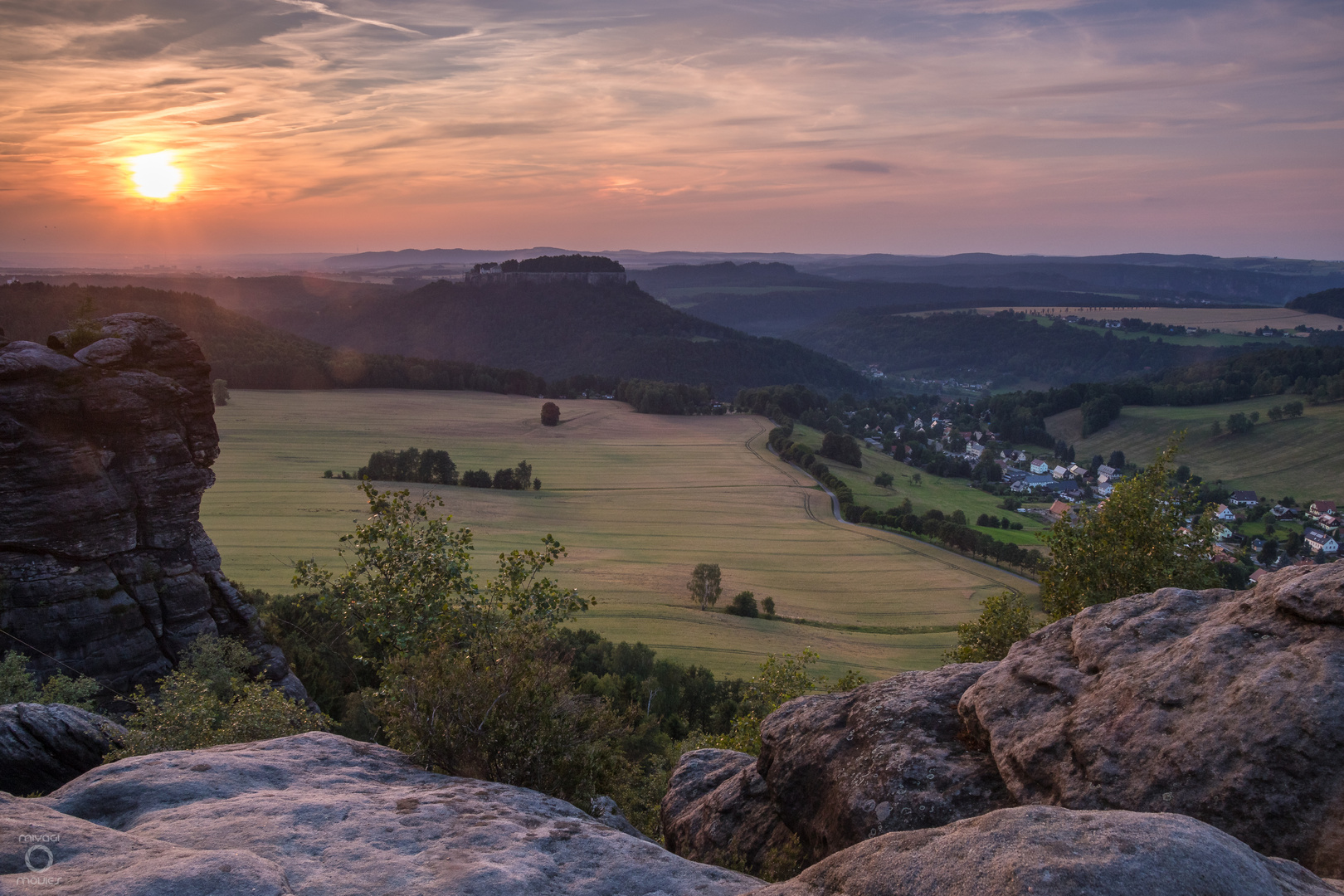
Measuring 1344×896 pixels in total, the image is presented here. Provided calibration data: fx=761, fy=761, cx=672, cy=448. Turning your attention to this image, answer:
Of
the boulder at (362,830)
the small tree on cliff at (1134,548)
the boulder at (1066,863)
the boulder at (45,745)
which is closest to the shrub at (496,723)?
the boulder at (362,830)

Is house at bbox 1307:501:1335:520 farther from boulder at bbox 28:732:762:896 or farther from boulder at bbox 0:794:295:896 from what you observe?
boulder at bbox 0:794:295:896

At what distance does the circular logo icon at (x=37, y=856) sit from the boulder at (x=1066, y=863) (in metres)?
7.19

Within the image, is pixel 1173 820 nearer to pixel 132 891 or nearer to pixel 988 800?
pixel 988 800

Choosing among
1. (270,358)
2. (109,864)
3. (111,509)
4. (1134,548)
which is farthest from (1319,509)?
(270,358)

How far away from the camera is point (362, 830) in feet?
30.7

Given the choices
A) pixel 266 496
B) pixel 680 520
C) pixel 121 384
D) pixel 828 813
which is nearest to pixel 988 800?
pixel 828 813

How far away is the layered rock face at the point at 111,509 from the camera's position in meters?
26.3

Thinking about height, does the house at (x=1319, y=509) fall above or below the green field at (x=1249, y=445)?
below

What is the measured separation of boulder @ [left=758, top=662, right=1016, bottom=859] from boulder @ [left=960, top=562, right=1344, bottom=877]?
1.66ft

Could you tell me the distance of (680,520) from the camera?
85688 millimetres

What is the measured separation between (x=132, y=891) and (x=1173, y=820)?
940 cm

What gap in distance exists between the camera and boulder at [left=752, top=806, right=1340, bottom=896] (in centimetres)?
614

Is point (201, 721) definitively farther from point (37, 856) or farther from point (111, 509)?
point (111, 509)

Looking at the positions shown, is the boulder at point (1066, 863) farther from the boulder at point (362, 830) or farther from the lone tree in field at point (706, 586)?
the lone tree in field at point (706, 586)
